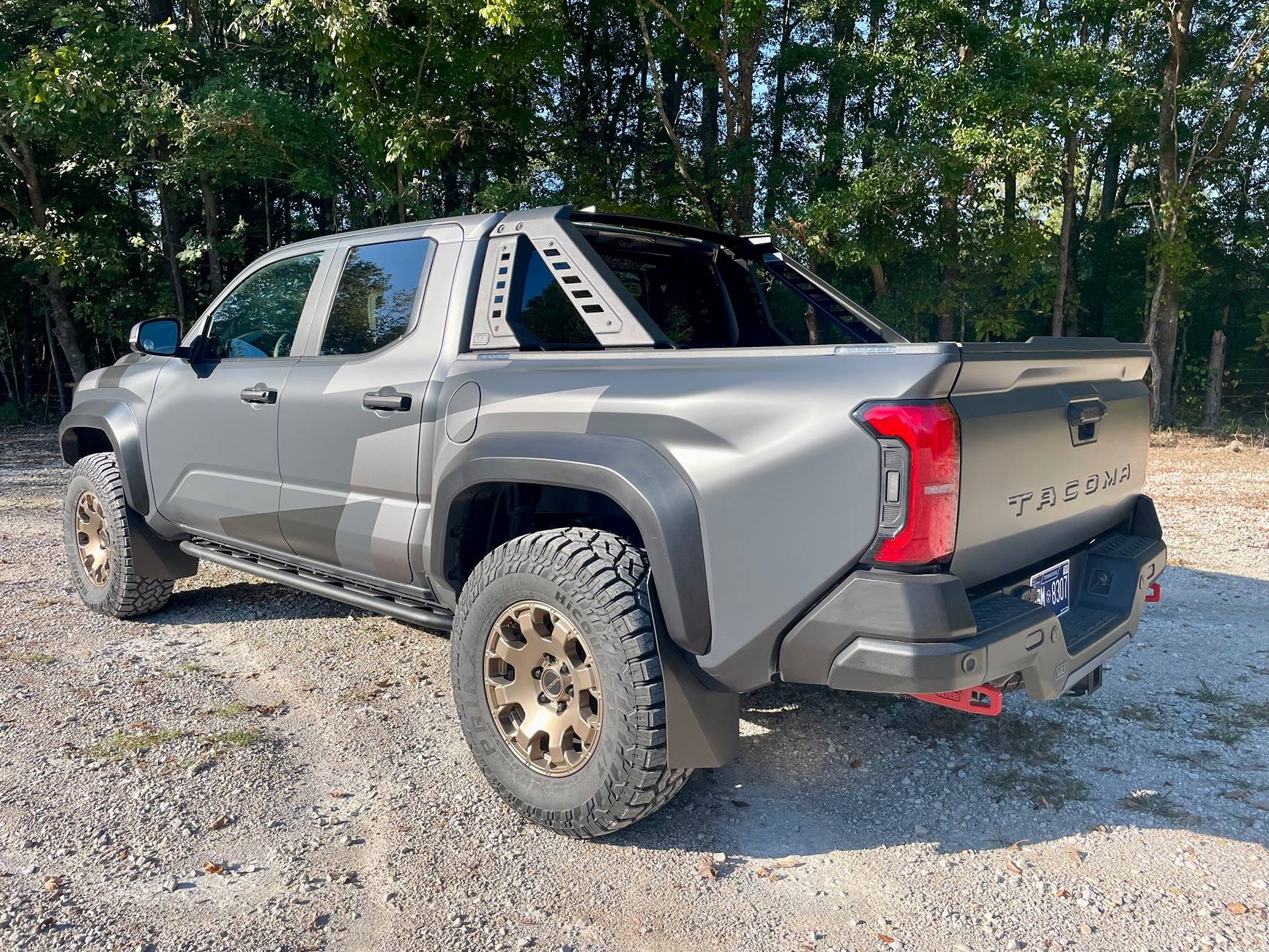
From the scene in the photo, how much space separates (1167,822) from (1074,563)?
2.79 feet

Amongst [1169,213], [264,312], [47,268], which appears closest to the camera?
[264,312]

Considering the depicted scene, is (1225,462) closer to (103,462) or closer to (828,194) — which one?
(828,194)

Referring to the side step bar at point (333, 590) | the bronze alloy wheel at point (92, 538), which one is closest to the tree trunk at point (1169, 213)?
the side step bar at point (333, 590)

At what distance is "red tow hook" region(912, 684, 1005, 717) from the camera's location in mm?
2539

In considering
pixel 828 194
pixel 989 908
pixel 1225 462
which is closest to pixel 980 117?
pixel 828 194

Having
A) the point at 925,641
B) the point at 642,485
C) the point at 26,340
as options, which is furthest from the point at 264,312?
the point at 26,340

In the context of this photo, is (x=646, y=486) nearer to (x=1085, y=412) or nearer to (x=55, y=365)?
(x=1085, y=412)

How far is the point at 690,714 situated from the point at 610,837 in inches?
21.7

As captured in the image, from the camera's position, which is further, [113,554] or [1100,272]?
[1100,272]

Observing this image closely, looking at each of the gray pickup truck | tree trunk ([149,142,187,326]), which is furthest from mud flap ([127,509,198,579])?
tree trunk ([149,142,187,326])

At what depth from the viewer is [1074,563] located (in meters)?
3.07

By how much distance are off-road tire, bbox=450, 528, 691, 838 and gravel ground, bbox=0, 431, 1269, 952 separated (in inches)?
6.3

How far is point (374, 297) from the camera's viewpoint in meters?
3.71

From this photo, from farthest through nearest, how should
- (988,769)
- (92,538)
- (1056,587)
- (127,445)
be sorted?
(92,538)
(127,445)
(988,769)
(1056,587)
